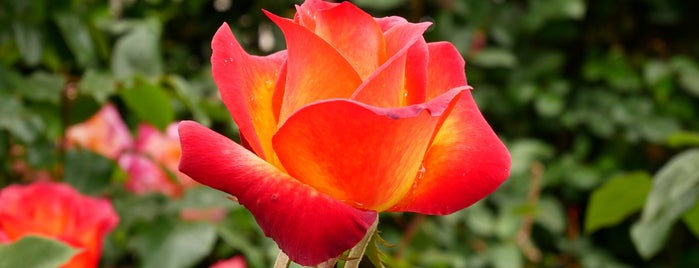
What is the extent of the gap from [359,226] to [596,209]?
0.57 meters

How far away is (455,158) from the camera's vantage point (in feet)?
0.85

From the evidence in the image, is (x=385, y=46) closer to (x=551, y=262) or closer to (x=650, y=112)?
(x=551, y=262)

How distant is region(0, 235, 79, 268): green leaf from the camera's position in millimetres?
351

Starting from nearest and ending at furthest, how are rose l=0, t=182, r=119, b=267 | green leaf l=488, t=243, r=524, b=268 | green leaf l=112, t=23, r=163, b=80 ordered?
rose l=0, t=182, r=119, b=267 → green leaf l=112, t=23, r=163, b=80 → green leaf l=488, t=243, r=524, b=268

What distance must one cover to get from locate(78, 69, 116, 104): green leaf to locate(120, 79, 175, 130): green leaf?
0.02m

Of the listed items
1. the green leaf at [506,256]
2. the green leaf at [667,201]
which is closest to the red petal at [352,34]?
the green leaf at [667,201]

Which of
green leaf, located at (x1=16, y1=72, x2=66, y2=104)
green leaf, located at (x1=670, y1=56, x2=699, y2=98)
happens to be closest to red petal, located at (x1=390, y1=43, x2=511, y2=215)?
green leaf, located at (x1=16, y1=72, x2=66, y2=104)

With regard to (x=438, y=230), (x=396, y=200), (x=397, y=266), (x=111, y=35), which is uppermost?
(x=396, y=200)

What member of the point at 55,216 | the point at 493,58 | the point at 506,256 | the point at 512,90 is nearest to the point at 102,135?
the point at 55,216

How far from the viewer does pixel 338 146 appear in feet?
0.77

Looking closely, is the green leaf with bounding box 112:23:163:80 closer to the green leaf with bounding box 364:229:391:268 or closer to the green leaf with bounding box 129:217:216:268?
the green leaf with bounding box 129:217:216:268

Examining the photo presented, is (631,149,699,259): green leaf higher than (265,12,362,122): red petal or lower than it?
lower

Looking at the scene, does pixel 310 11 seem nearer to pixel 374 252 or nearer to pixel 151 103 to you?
pixel 374 252

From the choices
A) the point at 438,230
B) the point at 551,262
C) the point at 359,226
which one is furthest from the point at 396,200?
the point at 551,262
